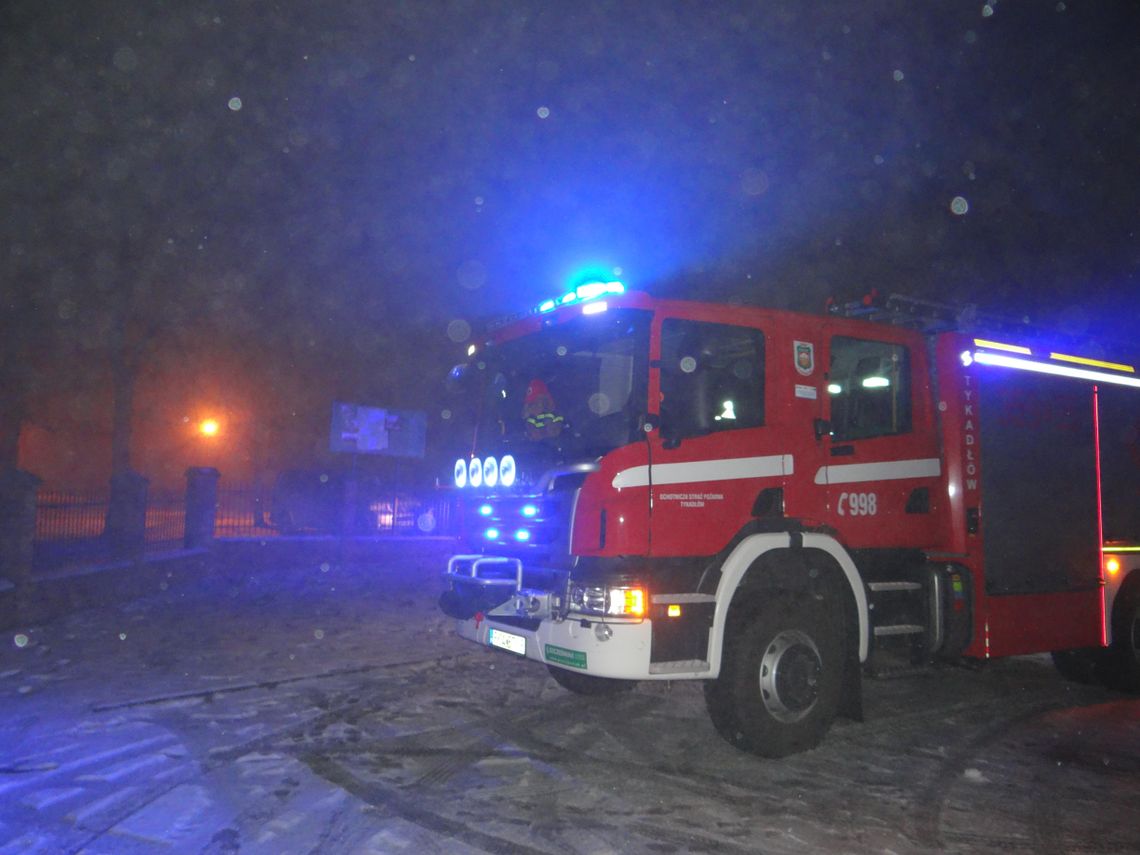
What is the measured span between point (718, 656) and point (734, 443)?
1.39 meters

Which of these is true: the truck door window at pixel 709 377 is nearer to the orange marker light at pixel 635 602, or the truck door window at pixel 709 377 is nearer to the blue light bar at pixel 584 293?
the blue light bar at pixel 584 293

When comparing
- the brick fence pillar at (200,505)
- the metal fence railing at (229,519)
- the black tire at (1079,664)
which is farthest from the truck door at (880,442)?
the brick fence pillar at (200,505)

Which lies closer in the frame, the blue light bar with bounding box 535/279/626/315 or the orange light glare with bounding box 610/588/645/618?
the orange light glare with bounding box 610/588/645/618

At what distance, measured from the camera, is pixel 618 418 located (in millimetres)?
5637

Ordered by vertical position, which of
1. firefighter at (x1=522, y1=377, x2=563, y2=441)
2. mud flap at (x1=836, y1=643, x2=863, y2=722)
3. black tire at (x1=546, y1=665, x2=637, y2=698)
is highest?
firefighter at (x1=522, y1=377, x2=563, y2=441)

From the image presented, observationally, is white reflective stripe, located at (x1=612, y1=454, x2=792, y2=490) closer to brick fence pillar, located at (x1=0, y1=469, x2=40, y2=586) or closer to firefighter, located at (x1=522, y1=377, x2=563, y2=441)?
firefighter, located at (x1=522, y1=377, x2=563, y2=441)

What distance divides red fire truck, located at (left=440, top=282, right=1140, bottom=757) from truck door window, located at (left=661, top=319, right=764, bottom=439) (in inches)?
0.6

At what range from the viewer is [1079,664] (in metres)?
8.39

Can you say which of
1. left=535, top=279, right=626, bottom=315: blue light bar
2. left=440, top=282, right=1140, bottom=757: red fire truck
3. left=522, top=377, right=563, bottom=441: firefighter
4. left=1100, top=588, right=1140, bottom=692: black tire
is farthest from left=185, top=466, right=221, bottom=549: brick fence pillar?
left=1100, top=588, right=1140, bottom=692: black tire

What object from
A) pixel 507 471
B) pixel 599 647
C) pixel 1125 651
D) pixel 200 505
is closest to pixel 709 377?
pixel 507 471

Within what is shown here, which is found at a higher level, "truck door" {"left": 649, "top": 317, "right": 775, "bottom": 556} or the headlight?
"truck door" {"left": 649, "top": 317, "right": 775, "bottom": 556}

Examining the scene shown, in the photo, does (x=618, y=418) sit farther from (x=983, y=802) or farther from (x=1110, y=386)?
(x=1110, y=386)

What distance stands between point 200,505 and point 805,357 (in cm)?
1437

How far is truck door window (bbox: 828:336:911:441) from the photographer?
6.55 meters
